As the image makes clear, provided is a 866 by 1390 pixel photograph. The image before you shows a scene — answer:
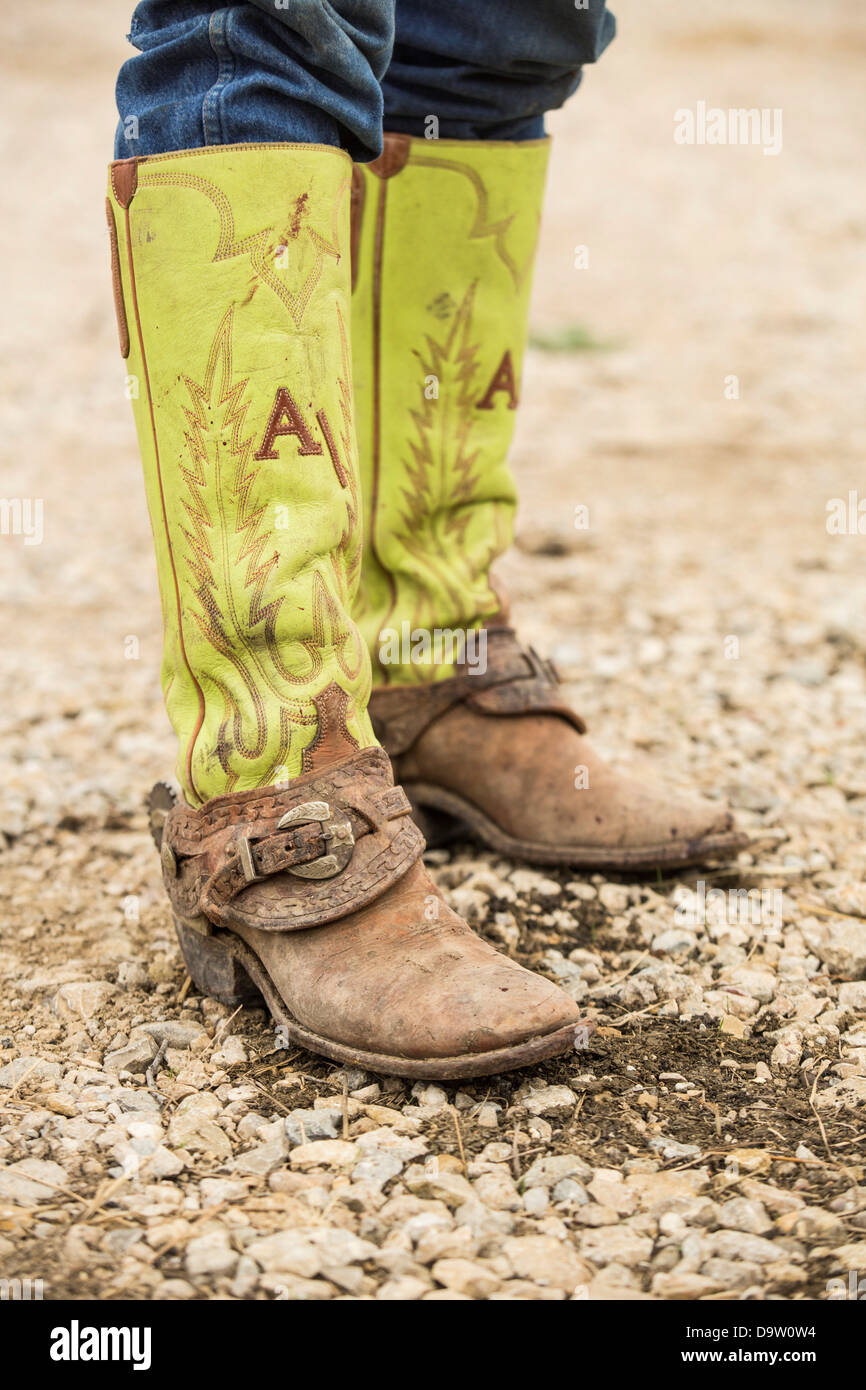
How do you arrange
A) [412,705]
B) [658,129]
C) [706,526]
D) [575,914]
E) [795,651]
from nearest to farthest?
[575,914]
[412,705]
[795,651]
[706,526]
[658,129]

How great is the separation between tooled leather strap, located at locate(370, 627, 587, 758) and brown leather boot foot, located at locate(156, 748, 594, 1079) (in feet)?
1.20

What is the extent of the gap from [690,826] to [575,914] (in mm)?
193

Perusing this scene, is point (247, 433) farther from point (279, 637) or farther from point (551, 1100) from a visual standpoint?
point (551, 1100)

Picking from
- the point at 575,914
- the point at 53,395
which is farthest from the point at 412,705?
the point at 53,395

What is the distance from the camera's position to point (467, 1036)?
115 centimetres

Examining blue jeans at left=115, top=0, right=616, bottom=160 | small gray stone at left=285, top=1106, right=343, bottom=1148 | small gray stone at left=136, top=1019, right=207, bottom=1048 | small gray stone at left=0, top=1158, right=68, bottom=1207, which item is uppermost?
blue jeans at left=115, top=0, right=616, bottom=160

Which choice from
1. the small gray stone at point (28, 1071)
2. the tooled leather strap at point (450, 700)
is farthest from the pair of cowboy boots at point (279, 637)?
the tooled leather strap at point (450, 700)

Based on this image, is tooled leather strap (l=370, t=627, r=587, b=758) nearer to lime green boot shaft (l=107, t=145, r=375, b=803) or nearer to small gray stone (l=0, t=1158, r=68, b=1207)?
lime green boot shaft (l=107, t=145, r=375, b=803)

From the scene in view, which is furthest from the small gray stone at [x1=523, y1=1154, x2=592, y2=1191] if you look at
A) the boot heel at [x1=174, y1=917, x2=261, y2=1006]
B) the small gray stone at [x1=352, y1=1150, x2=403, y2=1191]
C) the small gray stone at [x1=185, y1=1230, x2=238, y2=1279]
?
the boot heel at [x1=174, y1=917, x2=261, y2=1006]

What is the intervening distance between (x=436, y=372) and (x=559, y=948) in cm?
72

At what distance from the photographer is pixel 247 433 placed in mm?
1198

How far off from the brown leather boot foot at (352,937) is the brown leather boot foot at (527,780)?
375 mm

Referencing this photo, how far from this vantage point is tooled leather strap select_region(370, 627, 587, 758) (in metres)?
1.67
